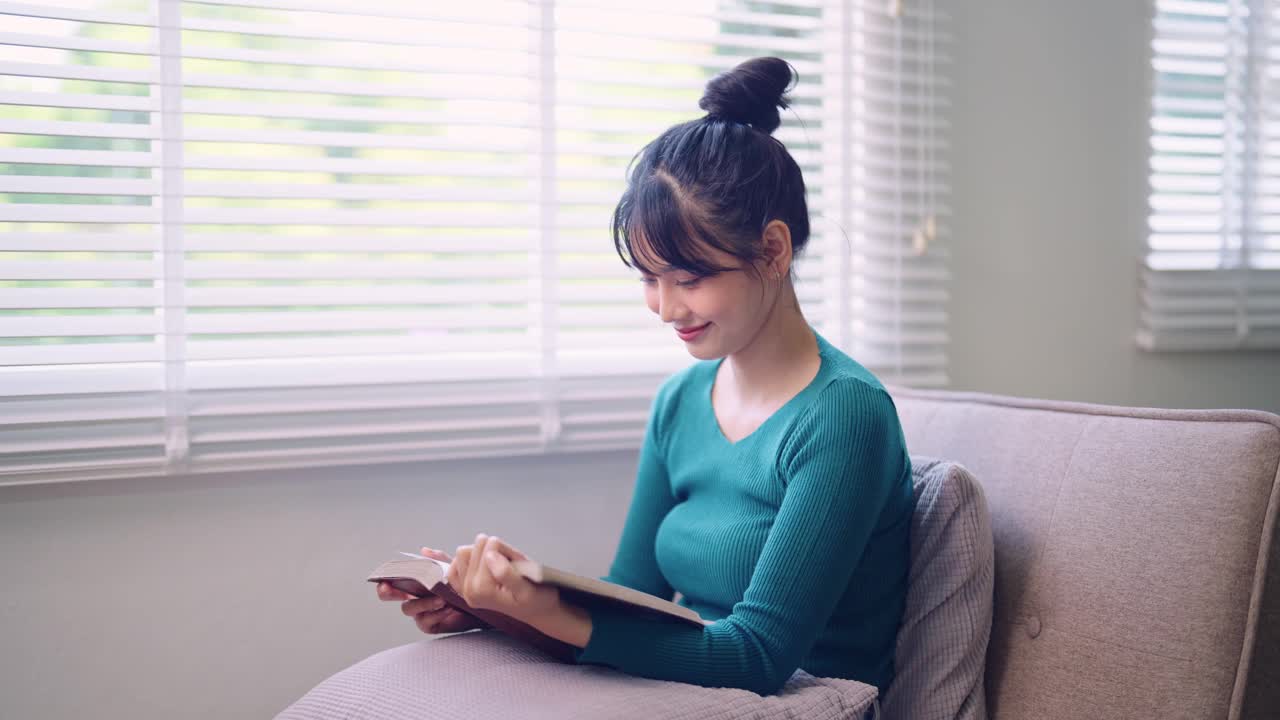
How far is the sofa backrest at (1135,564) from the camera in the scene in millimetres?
997

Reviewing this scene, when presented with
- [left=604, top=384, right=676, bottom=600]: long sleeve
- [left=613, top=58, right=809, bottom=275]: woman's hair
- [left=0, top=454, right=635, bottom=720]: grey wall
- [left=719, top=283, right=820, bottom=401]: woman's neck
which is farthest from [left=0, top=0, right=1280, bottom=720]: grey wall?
[left=613, top=58, right=809, bottom=275]: woman's hair

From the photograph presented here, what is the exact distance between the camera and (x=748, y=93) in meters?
1.26

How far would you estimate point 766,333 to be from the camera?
4.24 ft

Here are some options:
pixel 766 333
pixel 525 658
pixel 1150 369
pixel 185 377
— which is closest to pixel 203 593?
pixel 185 377

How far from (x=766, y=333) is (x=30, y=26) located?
118cm

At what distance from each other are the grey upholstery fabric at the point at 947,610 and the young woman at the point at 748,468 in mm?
29

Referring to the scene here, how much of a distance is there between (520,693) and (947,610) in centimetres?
53

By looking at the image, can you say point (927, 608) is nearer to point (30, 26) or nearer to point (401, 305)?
point (401, 305)

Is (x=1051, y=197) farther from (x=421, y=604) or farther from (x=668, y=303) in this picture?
(x=421, y=604)

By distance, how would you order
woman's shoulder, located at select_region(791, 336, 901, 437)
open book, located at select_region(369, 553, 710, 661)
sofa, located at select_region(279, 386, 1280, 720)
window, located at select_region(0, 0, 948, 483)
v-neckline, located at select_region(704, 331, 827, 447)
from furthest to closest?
1. window, located at select_region(0, 0, 948, 483)
2. v-neckline, located at select_region(704, 331, 827, 447)
3. woman's shoulder, located at select_region(791, 336, 901, 437)
4. sofa, located at select_region(279, 386, 1280, 720)
5. open book, located at select_region(369, 553, 710, 661)

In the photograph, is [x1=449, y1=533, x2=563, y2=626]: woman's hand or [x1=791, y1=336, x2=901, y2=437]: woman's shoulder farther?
[x1=791, y1=336, x2=901, y2=437]: woman's shoulder

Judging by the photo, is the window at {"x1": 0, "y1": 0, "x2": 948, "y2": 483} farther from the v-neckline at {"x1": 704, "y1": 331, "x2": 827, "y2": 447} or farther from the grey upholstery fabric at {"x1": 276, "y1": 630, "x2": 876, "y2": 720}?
the grey upholstery fabric at {"x1": 276, "y1": 630, "x2": 876, "y2": 720}

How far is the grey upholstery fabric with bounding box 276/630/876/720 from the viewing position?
36.7 inches

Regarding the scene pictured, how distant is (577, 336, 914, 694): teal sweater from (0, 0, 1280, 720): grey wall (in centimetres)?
39
